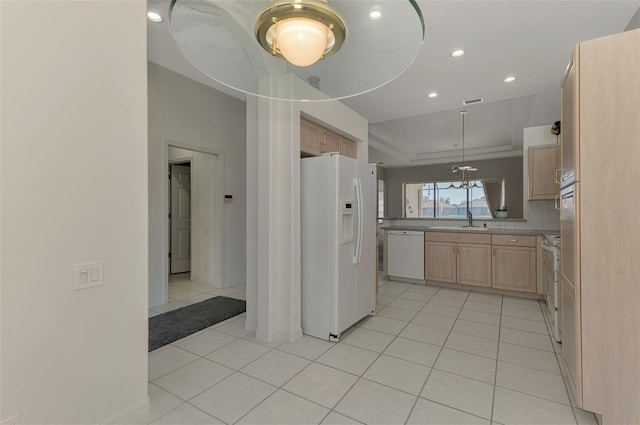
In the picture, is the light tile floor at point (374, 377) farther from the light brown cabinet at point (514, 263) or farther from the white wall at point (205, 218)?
the white wall at point (205, 218)

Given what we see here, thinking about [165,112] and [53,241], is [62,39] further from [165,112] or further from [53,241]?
[165,112]

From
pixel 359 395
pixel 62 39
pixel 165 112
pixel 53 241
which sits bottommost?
pixel 359 395

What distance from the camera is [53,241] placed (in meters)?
1.42

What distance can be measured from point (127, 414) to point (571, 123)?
3.06m

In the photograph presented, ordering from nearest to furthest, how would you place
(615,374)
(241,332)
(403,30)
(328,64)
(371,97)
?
(403,30) < (328,64) < (615,374) < (241,332) < (371,97)

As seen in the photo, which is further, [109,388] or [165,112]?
[165,112]

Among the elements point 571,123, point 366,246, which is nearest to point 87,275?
point 366,246

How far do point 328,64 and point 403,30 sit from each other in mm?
339

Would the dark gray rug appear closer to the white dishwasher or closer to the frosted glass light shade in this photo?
the white dishwasher

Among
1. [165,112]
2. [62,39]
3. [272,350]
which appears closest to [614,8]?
[62,39]

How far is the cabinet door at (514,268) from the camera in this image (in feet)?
13.5

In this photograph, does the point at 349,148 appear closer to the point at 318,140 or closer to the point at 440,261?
the point at 318,140

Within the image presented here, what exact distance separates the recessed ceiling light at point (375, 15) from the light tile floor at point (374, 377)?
2.02m

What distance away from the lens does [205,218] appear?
16.1 ft
